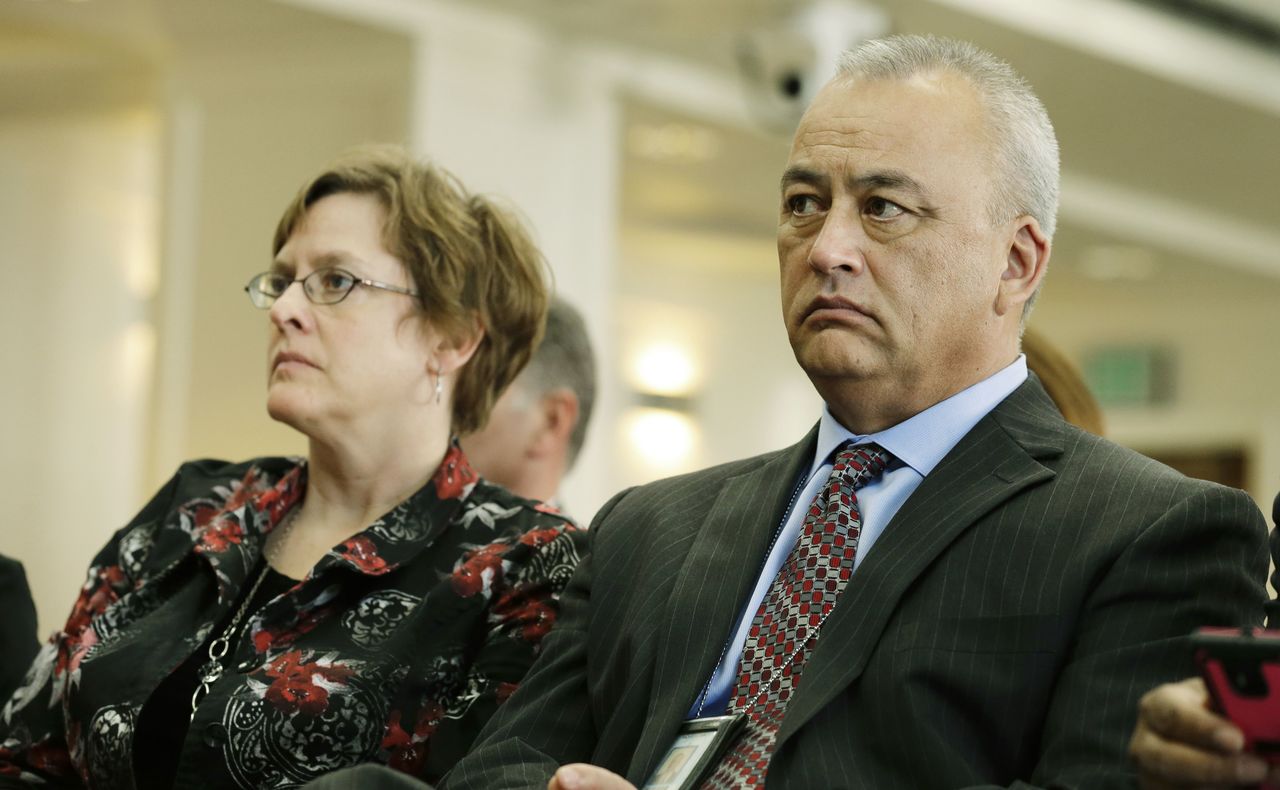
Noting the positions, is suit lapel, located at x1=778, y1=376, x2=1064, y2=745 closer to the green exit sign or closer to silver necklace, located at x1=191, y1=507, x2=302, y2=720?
silver necklace, located at x1=191, y1=507, x2=302, y2=720

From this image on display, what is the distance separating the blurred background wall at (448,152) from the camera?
6387 mm

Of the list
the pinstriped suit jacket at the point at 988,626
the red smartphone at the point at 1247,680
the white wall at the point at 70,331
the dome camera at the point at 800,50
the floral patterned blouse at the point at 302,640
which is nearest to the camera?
the red smartphone at the point at 1247,680

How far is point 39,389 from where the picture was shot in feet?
25.1

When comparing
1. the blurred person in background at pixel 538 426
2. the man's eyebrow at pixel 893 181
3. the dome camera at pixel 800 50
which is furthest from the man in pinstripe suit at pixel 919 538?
the dome camera at pixel 800 50

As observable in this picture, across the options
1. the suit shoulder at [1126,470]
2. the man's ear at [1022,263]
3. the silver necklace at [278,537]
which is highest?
the man's ear at [1022,263]

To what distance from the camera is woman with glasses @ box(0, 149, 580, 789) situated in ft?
7.34

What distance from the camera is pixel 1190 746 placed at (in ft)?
4.64

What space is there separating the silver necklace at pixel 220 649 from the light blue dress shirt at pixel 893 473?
741mm

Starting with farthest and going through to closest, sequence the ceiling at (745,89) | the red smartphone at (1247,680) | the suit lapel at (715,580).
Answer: the ceiling at (745,89), the suit lapel at (715,580), the red smartphone at (1247,680)

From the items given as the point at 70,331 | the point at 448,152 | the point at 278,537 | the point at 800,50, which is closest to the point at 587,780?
the point at 278,537

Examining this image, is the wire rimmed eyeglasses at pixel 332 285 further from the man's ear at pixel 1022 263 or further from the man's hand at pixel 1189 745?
the man's hand at pixel 1189 745

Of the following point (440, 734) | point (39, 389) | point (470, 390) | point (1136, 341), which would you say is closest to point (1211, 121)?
point (1136, 341)

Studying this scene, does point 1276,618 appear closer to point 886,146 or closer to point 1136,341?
point 886,146

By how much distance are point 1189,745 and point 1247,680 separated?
9cm
